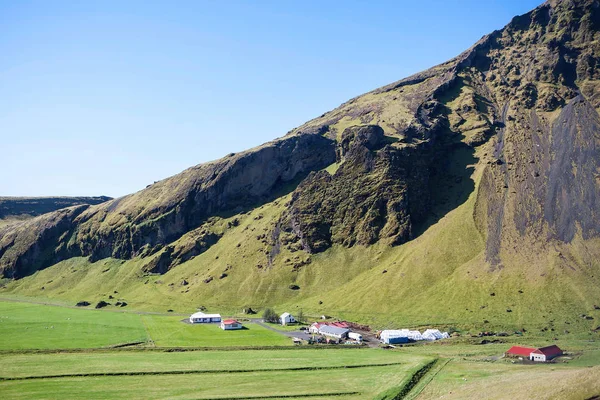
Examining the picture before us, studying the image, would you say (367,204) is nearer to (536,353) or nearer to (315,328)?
(315,328)

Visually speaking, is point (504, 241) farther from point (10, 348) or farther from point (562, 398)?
point (10, 348)

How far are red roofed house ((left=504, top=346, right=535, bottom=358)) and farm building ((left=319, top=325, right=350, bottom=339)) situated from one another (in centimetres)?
3604

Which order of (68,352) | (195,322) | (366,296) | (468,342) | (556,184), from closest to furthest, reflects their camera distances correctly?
1. (68,352)
2. (468,342)
3. (195,322)
4. (366,296)
5. (556,184)

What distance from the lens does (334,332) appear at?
11262 centimetres

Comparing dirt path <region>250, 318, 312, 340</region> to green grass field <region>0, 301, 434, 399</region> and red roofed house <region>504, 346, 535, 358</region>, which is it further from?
red roofed house <region>504, 346, 535, 358</region>

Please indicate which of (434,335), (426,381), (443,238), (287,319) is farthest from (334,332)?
(443,238)

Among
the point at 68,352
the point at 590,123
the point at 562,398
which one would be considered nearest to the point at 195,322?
the point at 68,352

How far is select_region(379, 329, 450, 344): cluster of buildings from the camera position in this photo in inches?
4206

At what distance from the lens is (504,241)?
14900 centimetres

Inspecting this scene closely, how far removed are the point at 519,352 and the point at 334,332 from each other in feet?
135

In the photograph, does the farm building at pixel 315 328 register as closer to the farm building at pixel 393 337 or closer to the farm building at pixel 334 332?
the farm building at pixel 334 332

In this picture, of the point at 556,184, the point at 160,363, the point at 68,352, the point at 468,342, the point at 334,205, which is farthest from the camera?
the point at 334,205

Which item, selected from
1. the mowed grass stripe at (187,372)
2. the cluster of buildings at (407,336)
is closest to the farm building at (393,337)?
the cluster of buildings at (407,336)

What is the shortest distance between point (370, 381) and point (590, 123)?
155m
